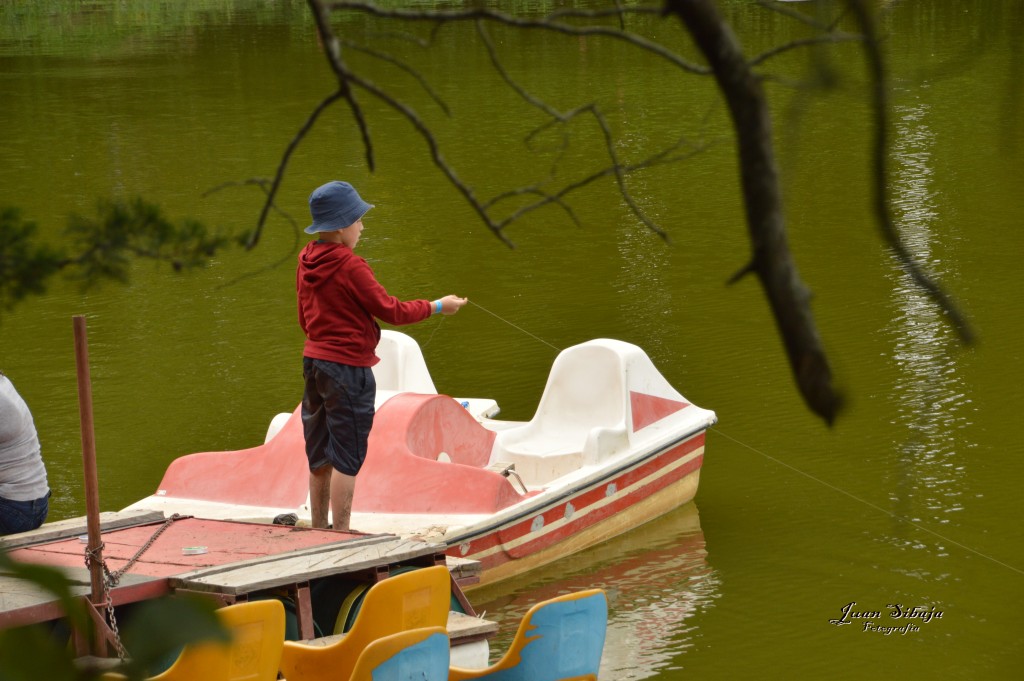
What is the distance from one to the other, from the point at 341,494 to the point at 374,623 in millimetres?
1175

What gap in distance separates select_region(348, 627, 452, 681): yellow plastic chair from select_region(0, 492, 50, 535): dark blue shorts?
1.49m

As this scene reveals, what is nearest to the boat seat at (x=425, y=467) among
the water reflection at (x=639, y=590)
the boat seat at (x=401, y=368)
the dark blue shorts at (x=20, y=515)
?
the water reflection at (x=639, y=590)

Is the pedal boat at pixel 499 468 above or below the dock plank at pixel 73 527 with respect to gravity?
below

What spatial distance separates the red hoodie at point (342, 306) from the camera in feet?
19.0

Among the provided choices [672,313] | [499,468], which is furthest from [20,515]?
[672,313]

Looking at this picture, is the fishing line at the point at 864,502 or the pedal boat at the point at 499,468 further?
the fishing line at the point at 864,502

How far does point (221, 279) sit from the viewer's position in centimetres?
1349

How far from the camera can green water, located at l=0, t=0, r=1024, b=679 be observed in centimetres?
679

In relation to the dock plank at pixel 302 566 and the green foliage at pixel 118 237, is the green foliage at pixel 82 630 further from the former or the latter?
the dock plank at pixel 302 566

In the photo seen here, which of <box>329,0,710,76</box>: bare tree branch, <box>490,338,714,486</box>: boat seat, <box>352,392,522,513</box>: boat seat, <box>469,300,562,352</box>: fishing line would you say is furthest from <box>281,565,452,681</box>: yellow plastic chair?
<box>469,300,562,352</box>: fishing line

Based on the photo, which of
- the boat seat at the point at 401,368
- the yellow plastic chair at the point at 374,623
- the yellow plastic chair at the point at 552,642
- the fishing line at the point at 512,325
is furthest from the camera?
the fishing line at the point at 512,325

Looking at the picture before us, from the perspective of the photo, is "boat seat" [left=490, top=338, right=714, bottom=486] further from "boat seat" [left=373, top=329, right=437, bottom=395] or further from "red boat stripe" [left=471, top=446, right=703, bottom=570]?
"boat seat" [left=373, top=329, right=437, bottom=395]

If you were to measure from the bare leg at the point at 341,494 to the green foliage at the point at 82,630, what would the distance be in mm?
4533

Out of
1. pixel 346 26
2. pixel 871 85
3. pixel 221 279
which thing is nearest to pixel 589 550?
pixel 871 85
